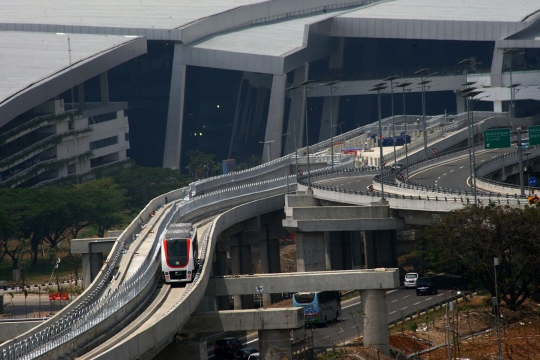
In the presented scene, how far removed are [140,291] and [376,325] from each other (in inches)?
647

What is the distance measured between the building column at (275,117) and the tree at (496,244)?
91.8 metres

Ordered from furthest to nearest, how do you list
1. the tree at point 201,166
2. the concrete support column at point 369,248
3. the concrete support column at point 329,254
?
the tree at point 201,166 → the concrete support column at point 329,254 → the concrete support column at point 369,248

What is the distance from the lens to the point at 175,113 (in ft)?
602

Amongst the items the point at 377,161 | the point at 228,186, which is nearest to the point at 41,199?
the point at 228,186

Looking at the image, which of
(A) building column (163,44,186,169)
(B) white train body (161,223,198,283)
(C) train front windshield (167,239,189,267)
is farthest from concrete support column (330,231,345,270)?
(A) building column (163,44,186,169)

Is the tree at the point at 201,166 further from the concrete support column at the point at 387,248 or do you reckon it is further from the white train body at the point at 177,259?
the white train body at the point at 177,259

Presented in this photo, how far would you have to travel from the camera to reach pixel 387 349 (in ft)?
243

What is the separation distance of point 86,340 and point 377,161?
98496 millimetres

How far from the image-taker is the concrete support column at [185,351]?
223 ft

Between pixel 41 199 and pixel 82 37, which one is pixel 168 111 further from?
pixel 41 199

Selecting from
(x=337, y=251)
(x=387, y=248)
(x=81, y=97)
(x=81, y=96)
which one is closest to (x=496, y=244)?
(x=387, y=248)

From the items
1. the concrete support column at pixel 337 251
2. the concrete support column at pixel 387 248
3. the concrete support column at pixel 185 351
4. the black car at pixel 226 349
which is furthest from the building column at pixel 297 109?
the concrete support column at pixel 185 351

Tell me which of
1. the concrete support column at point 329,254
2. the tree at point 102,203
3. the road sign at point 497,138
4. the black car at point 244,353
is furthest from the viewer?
the tree at point 102,203

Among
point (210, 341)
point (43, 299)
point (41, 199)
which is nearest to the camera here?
point (210, 341)
